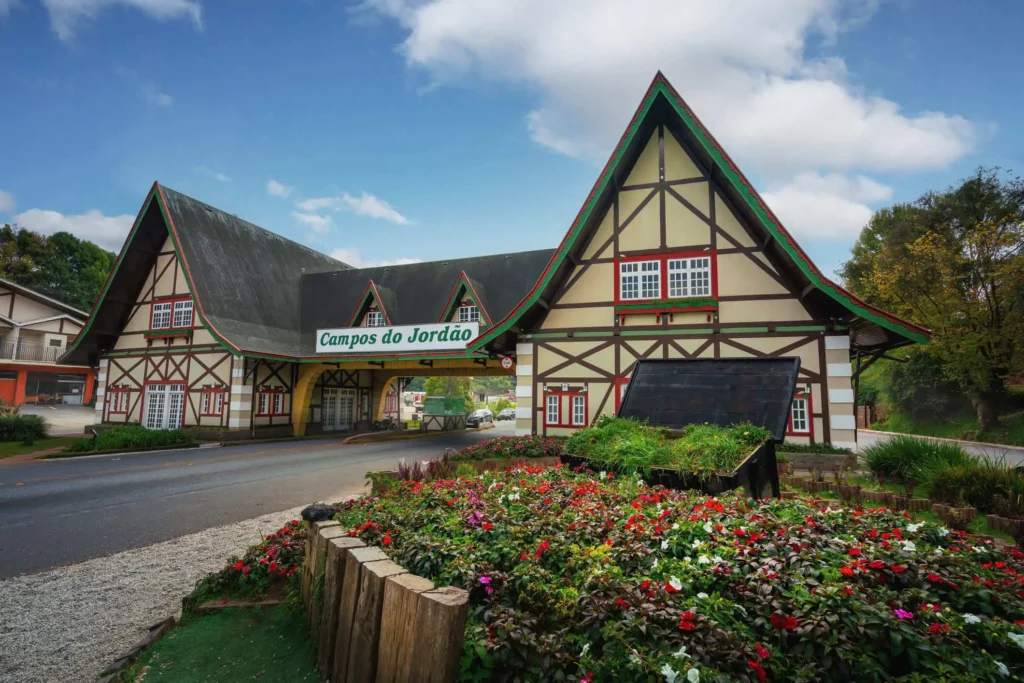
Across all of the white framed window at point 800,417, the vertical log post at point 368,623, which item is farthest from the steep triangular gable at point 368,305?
the vertical log post at point 368,623

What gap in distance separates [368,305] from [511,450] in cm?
1514

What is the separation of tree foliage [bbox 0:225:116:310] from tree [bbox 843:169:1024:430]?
6086 cm

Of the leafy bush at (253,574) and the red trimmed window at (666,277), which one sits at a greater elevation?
the red trimmed window at (666,277)

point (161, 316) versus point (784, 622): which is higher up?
point (161, 316)

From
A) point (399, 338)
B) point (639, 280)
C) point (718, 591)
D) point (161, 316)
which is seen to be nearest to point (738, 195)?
point (639, 280)

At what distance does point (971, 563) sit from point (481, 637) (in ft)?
10.6

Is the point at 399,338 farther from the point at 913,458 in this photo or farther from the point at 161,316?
the point at 913,458

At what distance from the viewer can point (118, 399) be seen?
24.0m

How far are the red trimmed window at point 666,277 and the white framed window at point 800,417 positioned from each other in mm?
3342

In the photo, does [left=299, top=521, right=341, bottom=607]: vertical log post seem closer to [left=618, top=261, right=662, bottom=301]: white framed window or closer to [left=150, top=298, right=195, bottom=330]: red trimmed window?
[left=618, top=261, right=662, bottom=301]: white framed window

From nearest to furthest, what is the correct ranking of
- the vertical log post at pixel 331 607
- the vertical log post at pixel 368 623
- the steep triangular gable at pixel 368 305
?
the vertical log post at pixel 368 623
the vertical log post at pixel 331 607
the steep triangular gable at pixel 368 305

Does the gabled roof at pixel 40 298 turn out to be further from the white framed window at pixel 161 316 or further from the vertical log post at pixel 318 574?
the vertical log post at pixel 318 574

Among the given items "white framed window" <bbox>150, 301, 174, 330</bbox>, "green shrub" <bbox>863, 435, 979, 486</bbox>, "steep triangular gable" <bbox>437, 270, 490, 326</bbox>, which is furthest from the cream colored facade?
"white framed window" <bbox>150, 301, 174, 330</bbox>

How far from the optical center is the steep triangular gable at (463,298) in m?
21.3
